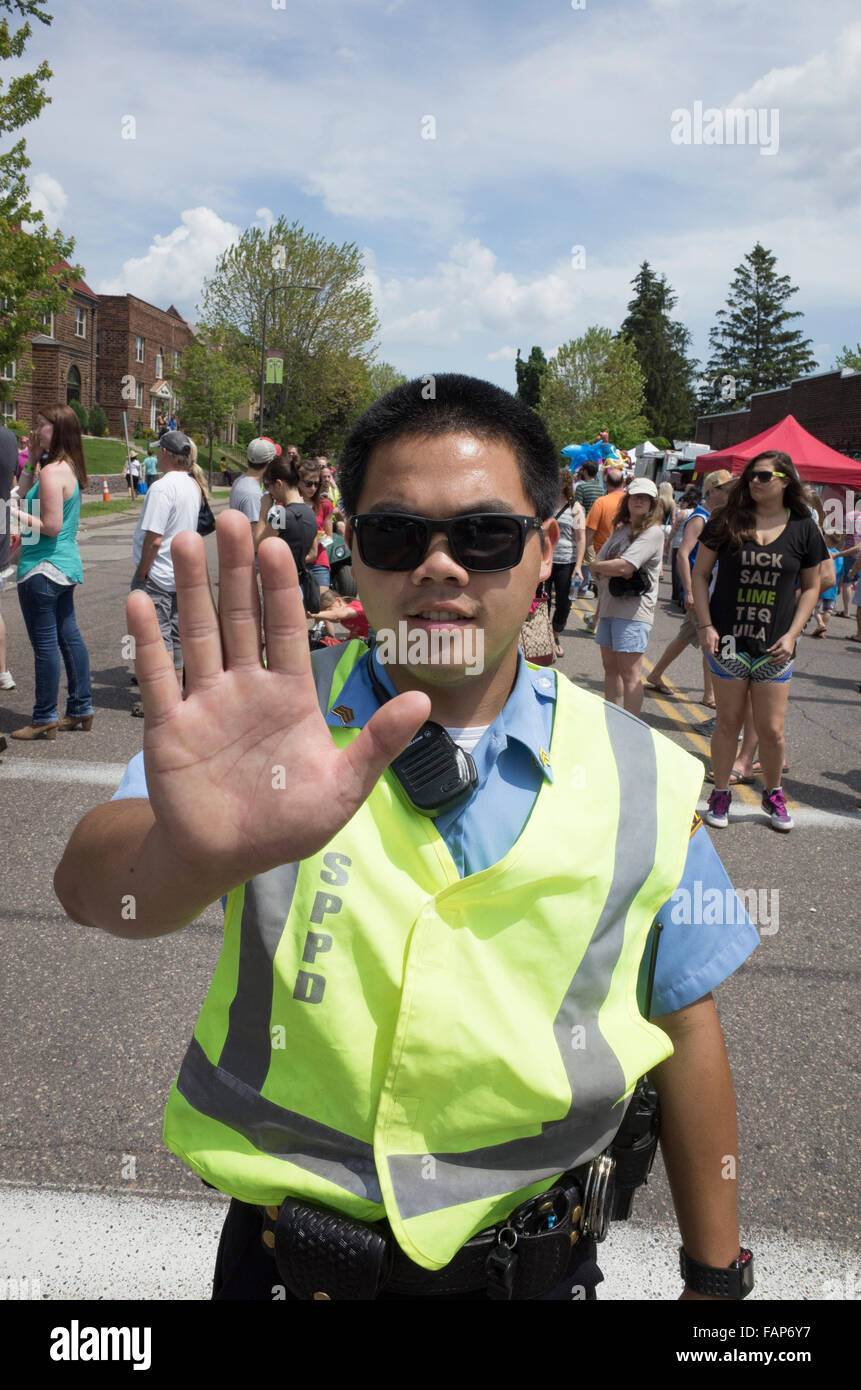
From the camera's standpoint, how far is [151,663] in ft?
3.55

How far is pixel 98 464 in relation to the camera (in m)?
38.7

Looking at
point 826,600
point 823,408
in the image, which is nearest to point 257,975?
point 826,600

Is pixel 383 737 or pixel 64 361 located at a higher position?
pixel 64 361

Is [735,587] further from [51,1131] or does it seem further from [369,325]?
[369,325]

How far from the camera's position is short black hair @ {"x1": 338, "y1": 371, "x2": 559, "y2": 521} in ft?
4.99

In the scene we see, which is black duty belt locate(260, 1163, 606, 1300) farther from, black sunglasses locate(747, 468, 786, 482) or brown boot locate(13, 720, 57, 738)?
brown boot locate(13, 720, 57, 738)

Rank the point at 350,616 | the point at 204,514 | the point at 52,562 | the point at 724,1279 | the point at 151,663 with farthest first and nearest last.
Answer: the point at 204,514
the point at 52,562
the point at 350,616
the point at 724,1279
the point at 151,663

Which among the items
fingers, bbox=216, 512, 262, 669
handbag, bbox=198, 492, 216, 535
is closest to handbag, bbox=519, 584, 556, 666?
handbag, bbox=198, 492, 216, 535

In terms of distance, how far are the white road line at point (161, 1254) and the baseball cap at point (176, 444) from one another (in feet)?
17.4

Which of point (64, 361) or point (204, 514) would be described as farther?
point (64, 361)

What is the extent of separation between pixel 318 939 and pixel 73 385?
5366 cm

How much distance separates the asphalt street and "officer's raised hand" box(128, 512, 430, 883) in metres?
0.05

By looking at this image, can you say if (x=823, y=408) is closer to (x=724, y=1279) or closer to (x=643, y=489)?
(x=643, y=489)

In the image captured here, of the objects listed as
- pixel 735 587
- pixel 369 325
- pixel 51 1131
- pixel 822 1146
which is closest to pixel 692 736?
pixel 735 587
